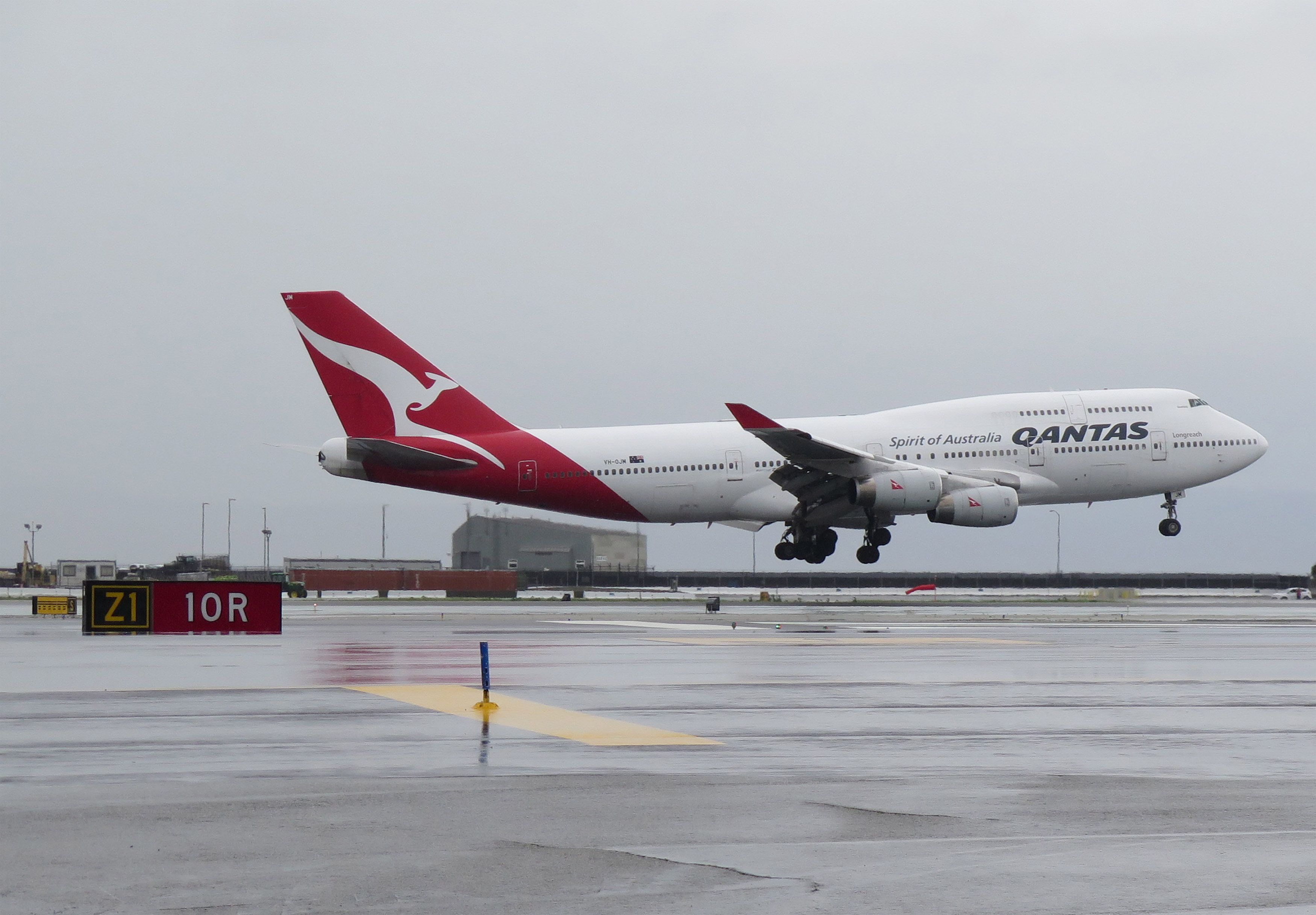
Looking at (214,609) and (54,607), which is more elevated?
(214,609)

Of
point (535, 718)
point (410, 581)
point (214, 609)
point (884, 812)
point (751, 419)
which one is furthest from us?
point (410, 581)

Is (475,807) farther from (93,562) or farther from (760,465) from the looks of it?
(93,562)

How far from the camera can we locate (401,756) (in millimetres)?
13039

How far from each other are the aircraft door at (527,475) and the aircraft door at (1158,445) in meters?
20.7

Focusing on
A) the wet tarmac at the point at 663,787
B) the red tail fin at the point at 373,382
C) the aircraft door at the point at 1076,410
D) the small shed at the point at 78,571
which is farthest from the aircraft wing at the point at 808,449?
the small shed at the point at 78,571

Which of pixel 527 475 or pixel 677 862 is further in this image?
pixel 527 475

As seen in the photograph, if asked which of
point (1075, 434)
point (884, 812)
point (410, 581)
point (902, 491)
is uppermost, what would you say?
point (1075, 434)

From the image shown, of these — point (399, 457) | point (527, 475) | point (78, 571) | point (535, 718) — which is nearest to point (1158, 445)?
point (527, 475)

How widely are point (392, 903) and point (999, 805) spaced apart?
16.4 ft

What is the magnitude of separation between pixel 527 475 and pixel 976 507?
48.5 feet

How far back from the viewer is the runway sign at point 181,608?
30.8 meters

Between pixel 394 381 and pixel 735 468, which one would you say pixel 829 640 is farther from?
pixel 394 381

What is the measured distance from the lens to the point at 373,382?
47.4 m

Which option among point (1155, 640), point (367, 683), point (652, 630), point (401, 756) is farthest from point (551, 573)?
point (401, 756)
